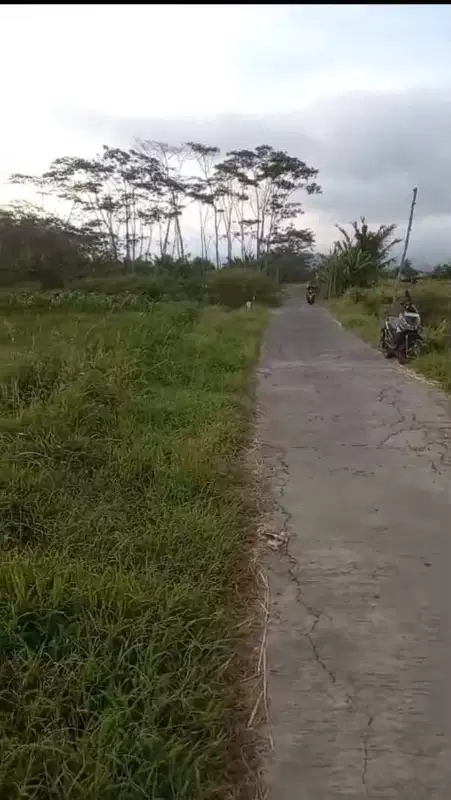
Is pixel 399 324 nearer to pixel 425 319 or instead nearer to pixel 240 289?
pixel 425 319

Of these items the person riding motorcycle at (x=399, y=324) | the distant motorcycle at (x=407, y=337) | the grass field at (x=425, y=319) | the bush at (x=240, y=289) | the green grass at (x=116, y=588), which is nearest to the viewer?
the green grass at (x=116, y=588)

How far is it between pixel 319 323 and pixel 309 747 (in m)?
13.5

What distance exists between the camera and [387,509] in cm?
332

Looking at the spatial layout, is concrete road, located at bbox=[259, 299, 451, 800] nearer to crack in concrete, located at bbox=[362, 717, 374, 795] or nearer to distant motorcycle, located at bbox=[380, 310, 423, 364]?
crack in concrete, located at bbox=[362, 717, 374, 795]

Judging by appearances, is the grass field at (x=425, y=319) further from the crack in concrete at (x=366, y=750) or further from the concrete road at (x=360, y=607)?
the crack in concrete at (x=366, y=750)

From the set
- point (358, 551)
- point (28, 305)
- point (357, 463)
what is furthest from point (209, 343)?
point (28, 305)

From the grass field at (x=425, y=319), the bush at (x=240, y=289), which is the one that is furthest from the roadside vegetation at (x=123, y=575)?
the bush at (x=240, y=289)

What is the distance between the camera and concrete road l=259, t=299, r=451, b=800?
1722 millimetres

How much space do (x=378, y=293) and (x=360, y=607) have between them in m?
15.3

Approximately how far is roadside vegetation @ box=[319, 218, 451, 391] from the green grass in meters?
3.39

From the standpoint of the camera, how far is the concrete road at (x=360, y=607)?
1722mm

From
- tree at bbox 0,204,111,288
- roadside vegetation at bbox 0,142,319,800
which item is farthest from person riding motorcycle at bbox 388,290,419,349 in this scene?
tree at bbox 0,204,111,288

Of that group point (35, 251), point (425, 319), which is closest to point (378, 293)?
→ point (425, 319)

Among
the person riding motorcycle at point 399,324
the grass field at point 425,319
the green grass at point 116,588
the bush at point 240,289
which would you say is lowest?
the bush at point 240,289
